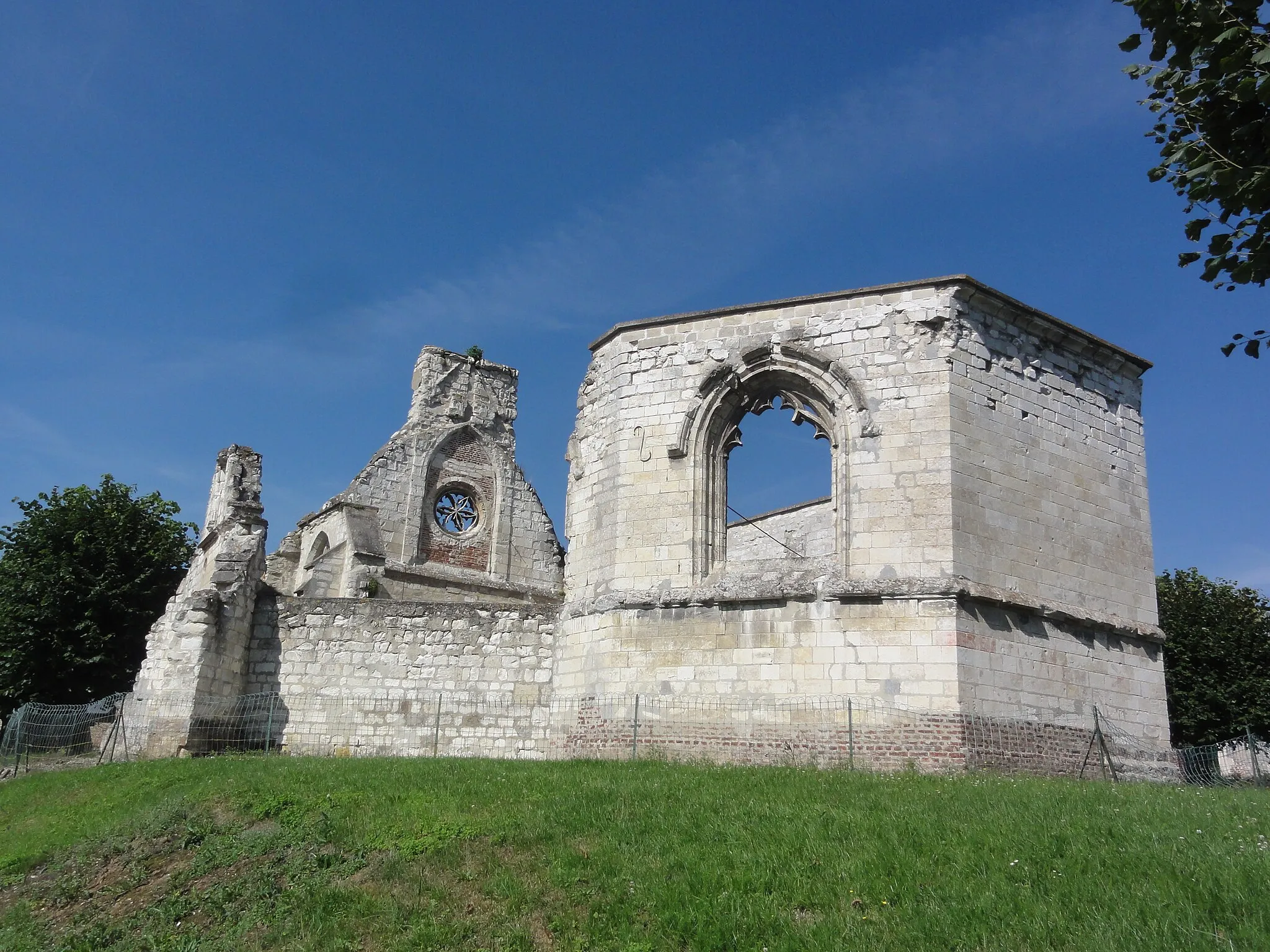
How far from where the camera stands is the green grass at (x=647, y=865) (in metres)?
6.63

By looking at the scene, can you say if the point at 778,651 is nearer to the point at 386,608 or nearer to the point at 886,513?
the point at 886,513

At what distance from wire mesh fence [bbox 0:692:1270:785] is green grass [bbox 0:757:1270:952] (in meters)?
1.64

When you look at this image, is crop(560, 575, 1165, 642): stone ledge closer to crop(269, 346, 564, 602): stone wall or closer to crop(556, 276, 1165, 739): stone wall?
crop(556, 276, 1165, 739): stone wall

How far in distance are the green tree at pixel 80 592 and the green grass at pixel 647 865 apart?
12811 millimetres

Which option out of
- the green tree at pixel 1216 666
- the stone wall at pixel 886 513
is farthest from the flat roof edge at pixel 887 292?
the green tree at pixel 1216 666

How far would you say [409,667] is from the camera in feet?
52.2

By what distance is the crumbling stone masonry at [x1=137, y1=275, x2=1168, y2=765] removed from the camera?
43.3 feet

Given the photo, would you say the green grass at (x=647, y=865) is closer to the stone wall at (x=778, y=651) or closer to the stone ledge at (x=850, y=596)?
the stone wall at (x=778, y=651)

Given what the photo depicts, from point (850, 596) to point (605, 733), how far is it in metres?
3.56

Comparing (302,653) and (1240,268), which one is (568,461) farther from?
(1240,268)

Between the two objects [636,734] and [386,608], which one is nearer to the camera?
[636,734]

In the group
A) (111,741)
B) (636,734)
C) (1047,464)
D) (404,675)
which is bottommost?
(111,741)

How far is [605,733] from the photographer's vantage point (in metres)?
14.1

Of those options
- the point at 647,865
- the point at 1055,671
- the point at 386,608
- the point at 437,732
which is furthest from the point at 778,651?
the point at 386,608
